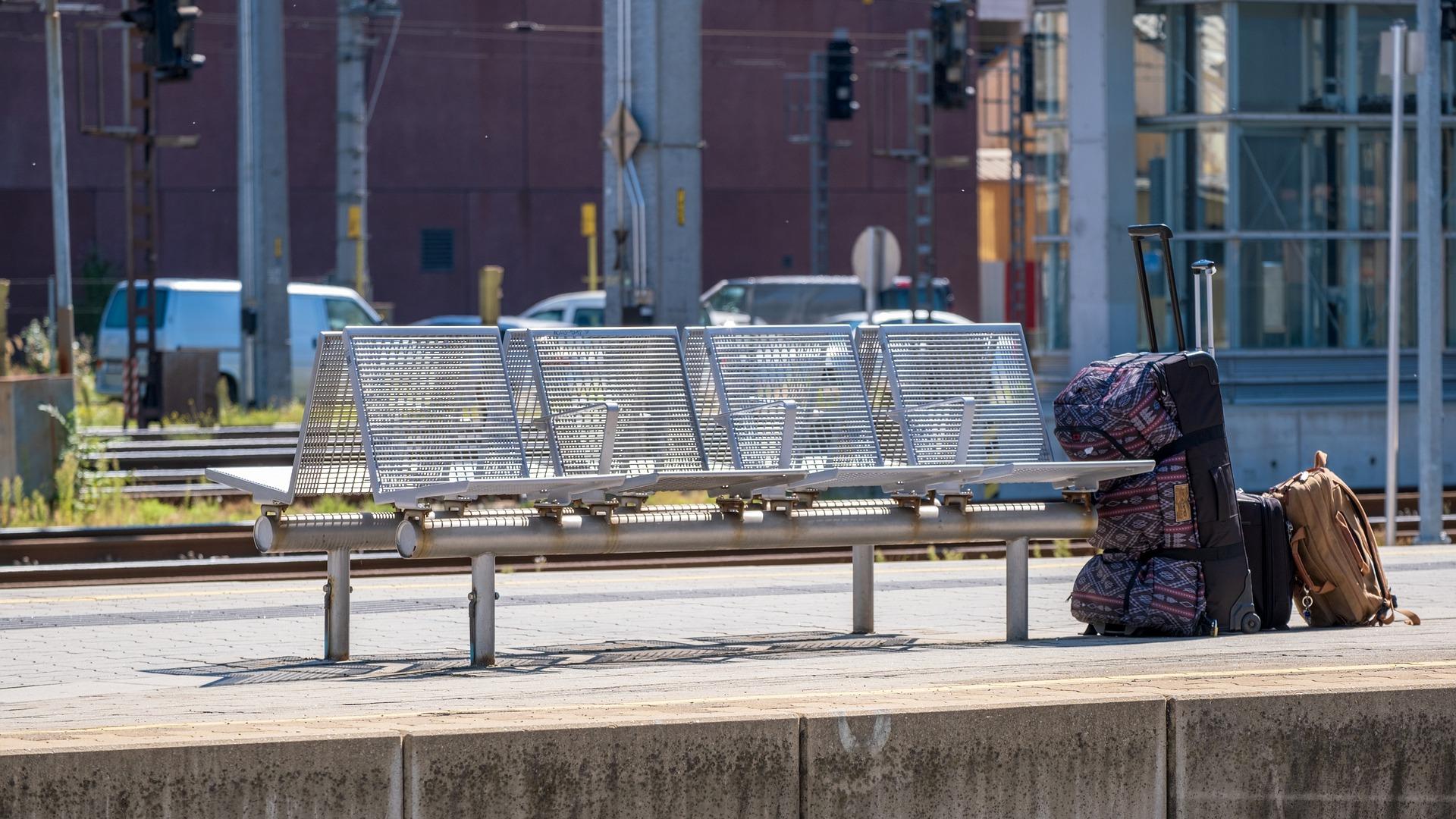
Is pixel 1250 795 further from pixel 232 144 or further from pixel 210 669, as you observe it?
pixel 232 144

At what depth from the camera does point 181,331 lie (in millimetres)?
29422

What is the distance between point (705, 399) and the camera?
8.52m

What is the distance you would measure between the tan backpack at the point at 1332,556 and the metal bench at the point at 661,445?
0.81 metres

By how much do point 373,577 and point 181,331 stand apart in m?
19.0

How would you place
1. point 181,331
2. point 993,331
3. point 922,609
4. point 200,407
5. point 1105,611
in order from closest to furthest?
1. point 1105,611
2. point 993,331
3. point 922,609
4. point 200,407
5. point 181,331

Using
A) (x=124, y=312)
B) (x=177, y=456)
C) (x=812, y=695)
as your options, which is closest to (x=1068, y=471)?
(x=812, y=695)

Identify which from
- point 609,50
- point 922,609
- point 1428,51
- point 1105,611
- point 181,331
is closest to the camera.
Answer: point 1105,611

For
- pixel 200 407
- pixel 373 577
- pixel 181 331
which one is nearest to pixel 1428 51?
pixel 373 577

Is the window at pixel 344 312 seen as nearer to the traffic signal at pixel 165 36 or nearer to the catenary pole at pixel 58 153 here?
the traffic signal at pixel 165 36

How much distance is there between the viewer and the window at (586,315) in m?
36.1

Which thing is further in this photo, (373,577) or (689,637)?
(373,577)

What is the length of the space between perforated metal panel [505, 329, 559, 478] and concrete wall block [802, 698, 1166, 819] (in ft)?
8.66

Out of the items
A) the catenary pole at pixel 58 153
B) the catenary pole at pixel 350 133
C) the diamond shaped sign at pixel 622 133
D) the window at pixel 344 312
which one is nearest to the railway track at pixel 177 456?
the catenary pole at pixel 58 153

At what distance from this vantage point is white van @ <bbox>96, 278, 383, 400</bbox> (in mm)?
29250
